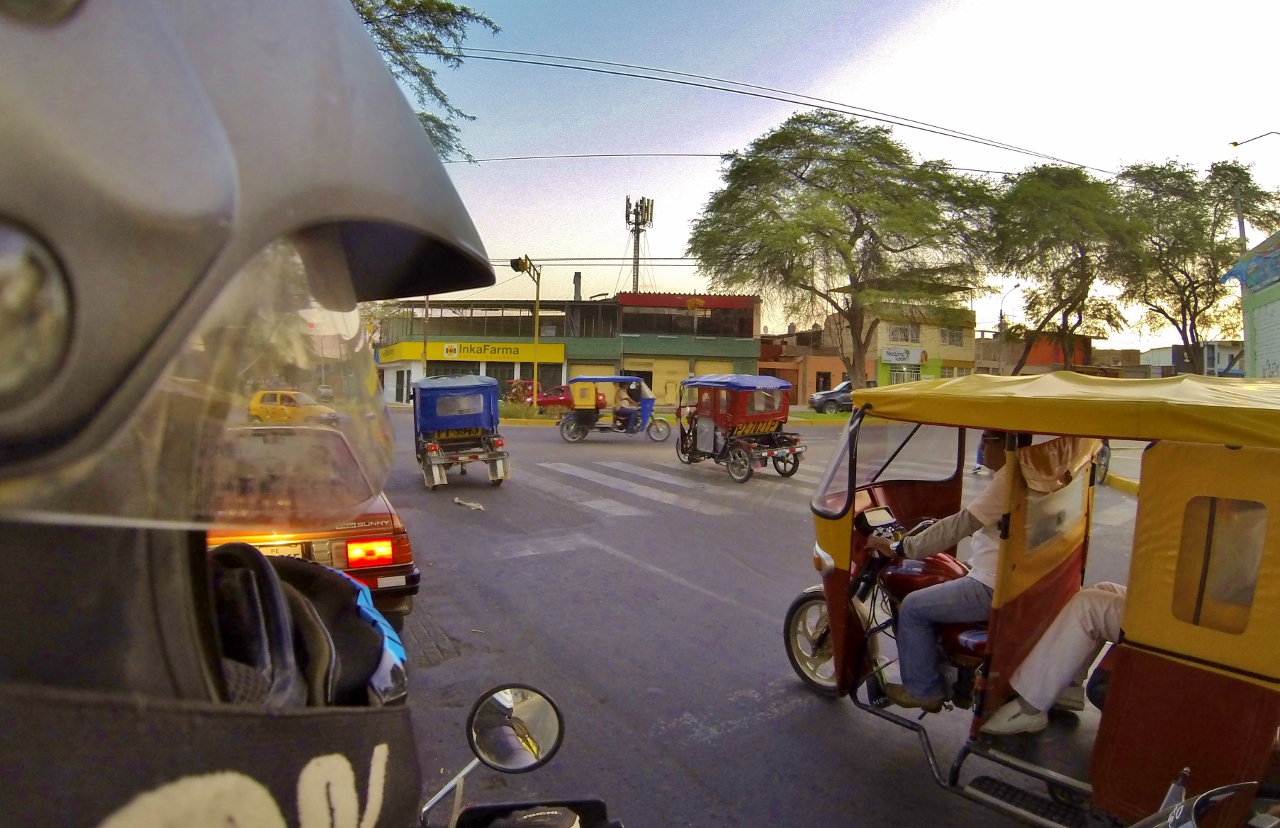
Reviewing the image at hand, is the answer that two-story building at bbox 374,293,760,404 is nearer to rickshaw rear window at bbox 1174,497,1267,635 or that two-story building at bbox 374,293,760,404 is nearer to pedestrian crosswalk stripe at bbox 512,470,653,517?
pedestrian crosswalk stripe at bbox 512,470,653,517

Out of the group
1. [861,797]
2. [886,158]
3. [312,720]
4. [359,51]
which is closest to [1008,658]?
[861,797]

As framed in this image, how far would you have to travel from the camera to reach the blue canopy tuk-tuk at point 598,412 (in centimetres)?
1895

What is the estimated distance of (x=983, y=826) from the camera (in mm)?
3217

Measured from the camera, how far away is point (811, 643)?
177 inches

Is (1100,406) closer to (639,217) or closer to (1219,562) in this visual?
(1219,562)

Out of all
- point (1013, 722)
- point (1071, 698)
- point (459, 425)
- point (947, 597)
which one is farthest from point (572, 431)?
point (1013, 722)

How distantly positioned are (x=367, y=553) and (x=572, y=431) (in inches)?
574

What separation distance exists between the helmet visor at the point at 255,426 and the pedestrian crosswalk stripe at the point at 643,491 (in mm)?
8990

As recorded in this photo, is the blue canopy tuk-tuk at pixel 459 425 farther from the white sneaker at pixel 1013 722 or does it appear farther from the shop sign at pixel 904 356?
the shop sign at pixel 904 356

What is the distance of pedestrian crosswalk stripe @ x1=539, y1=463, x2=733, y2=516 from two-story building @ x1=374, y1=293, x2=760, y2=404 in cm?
2937

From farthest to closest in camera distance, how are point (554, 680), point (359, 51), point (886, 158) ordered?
1. point (886, 158)
2. point (554, 680)
3. point (359, 51)

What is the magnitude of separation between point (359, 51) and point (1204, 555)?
3049mm

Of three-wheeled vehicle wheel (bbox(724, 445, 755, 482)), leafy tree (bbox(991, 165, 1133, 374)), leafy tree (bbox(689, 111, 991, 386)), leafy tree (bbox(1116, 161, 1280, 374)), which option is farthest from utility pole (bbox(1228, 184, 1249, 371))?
three-wheeled vehicle wheel (bbox(724, 445, 755, 482))

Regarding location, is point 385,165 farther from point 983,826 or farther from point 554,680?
point 554,680
